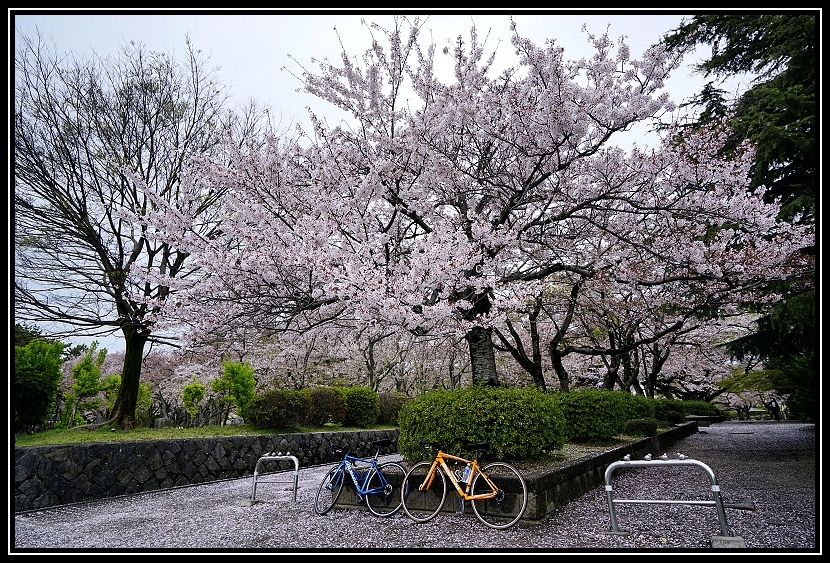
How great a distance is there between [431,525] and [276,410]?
270 inches

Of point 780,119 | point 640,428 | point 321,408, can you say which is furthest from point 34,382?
point 780,119

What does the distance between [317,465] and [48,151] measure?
9.17 m

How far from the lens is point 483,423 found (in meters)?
6.23

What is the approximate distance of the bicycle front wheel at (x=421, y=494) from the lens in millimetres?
5578

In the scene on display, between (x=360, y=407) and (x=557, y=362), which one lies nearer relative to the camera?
(x=557, y=362)

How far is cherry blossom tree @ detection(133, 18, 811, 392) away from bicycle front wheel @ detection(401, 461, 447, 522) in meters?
1.89

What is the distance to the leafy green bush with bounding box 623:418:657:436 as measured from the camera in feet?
36.7

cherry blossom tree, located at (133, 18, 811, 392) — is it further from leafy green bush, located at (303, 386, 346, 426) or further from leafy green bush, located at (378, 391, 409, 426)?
leafy green bush, located at (378, 391, 409, 426)

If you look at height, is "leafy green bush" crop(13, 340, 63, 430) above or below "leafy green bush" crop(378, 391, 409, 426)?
above

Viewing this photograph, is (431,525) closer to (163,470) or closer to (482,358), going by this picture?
(482,358)

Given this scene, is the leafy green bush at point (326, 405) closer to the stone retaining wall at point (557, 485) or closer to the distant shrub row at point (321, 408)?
the distant shrub row at point (321, 408)

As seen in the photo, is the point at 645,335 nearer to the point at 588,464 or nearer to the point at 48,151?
the point at 588,464

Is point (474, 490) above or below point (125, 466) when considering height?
below

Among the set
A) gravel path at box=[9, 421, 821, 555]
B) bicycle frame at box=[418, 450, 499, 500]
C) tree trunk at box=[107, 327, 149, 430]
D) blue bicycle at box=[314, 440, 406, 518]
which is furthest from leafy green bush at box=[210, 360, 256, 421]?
bicycle frame at box=[418, 450, 499, 500]
